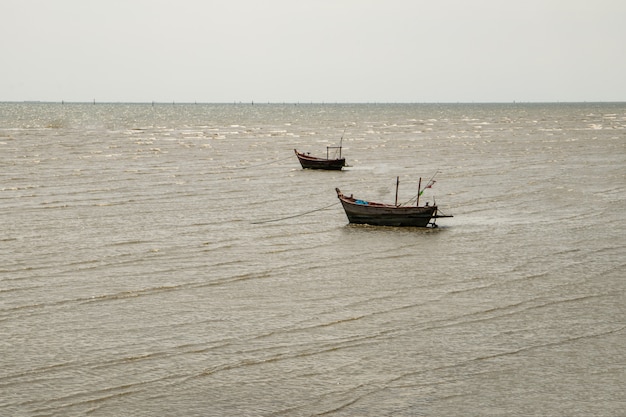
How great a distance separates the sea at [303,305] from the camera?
13.2m

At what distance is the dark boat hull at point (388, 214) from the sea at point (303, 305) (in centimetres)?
55

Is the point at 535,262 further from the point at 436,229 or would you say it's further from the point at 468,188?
the point at 468,188

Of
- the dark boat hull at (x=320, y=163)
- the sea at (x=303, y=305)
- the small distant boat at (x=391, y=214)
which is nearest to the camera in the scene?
the sea at (x=303, y=305)

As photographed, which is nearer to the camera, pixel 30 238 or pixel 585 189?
pixel 30 238

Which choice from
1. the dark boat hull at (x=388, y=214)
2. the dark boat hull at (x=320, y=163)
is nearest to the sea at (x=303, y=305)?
the dark boat hull at (x=388, y=214)

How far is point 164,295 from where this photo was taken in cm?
1927

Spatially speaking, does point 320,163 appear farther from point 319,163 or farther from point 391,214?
point 391,214

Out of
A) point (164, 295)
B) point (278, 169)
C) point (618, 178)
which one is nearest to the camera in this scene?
point (164, 295)

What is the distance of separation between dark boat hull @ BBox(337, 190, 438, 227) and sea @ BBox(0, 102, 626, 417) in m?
0.55

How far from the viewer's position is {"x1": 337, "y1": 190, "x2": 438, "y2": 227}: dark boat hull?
97.9ft

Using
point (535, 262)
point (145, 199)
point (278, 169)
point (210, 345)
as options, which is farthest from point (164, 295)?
point (278, 169)

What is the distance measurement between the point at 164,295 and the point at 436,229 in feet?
45.4

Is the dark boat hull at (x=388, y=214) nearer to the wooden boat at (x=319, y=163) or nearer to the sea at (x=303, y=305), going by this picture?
the sea at (x=303, y=305)

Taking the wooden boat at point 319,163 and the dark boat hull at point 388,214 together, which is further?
the wooden boat at point 319,163
